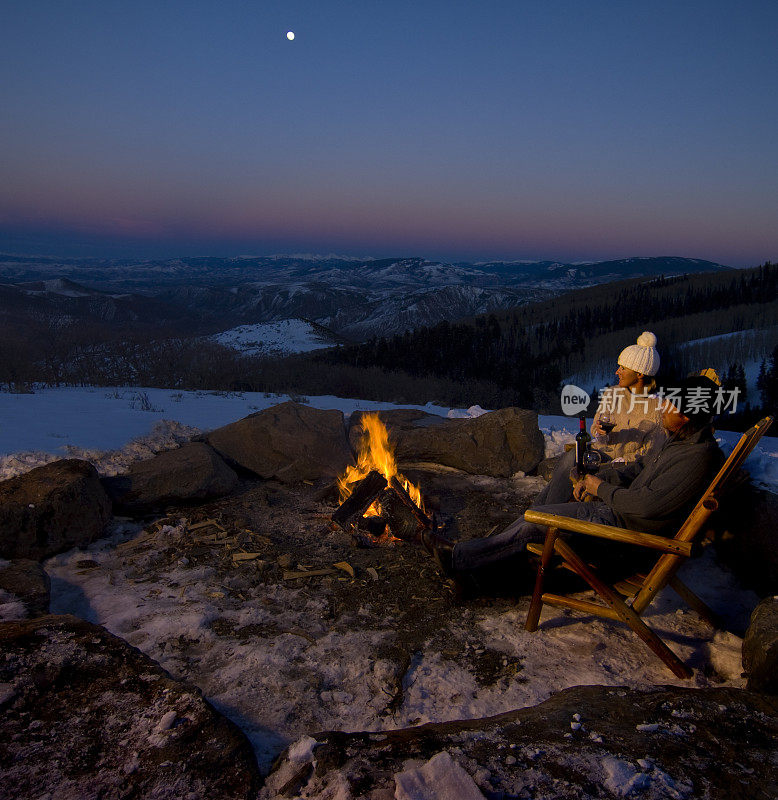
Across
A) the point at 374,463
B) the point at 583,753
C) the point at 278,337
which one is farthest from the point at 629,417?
the point at 278,337

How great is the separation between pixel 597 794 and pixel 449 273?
668 feet

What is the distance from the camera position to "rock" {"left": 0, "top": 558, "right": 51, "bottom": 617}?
3156mm

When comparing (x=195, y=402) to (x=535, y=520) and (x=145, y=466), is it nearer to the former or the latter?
(x=145, y=466)

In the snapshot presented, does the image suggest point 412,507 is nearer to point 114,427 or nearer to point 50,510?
point 50,510

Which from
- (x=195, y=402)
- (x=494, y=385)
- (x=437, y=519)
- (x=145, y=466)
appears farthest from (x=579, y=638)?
(x=494, y=385)

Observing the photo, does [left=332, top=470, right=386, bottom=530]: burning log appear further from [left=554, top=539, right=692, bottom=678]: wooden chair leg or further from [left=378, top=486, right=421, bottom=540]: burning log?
[left=554, top=539, right=692, bottom=678]: wooden chair leg

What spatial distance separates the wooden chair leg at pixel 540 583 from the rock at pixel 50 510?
3.67 meters

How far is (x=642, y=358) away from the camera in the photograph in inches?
167

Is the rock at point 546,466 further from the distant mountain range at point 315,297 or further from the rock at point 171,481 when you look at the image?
the distant mountain range at point 315,297

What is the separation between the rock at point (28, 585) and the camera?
3.16 metres

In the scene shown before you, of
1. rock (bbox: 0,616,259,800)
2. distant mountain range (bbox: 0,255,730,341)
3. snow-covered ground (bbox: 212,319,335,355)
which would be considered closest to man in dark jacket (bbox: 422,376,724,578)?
rock (bbox: 0,616,259,800)

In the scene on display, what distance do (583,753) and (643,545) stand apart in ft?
3.64

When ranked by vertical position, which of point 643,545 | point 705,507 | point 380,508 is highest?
point 705,507

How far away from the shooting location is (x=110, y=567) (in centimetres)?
404
